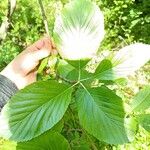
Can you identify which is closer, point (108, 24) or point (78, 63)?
point (78, 63)

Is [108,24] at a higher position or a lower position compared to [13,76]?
lower

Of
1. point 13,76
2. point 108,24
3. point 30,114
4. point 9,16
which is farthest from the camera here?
point 108,24

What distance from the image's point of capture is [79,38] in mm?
356

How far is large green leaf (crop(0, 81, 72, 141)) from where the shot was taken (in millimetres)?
322

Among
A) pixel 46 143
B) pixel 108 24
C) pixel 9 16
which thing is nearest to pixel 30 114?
pixel 46 143

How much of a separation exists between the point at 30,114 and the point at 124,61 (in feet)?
0.31

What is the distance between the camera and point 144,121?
1.18ft

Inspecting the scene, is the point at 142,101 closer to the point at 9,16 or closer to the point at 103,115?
the point at 103,115

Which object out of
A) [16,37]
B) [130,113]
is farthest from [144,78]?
[130,113]

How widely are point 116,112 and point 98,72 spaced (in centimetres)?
4

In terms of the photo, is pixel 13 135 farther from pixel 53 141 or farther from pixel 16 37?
pixel 16 37

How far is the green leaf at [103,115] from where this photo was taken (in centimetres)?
33

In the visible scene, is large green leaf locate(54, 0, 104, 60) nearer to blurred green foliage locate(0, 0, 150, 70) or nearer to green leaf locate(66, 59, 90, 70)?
green leaf locate(66, 59, 90, 70)

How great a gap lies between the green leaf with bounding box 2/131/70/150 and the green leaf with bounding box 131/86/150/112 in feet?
0.24
